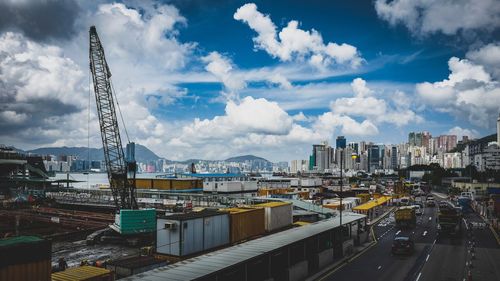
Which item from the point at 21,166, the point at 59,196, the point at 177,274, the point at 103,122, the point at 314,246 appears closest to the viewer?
the point at 177,274

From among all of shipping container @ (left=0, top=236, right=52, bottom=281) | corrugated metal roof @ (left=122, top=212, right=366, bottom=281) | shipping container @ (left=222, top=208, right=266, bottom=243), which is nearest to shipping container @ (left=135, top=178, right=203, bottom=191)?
shipping container @ (left=222, top=208, right=266, bottom=243)

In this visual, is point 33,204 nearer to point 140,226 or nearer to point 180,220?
point 140,226

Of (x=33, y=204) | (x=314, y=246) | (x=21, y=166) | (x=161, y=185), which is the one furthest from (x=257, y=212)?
(x=21, y=166)

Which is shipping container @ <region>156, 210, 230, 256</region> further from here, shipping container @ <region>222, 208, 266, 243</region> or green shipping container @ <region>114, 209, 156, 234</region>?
green shipping container @ <region>114, 209, 156, 234</region>

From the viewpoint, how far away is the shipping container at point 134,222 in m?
48.7

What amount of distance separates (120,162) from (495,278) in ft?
204

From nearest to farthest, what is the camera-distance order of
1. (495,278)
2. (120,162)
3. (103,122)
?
(495,278) → (103,122) → (120,162)

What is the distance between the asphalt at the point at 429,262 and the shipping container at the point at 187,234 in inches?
402

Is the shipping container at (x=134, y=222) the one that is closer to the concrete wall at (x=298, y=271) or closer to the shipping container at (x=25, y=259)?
the concrete wall at (x=298, y=271)

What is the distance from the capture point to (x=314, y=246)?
31.5 m

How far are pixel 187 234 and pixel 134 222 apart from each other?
2427 cm

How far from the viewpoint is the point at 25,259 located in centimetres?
1828

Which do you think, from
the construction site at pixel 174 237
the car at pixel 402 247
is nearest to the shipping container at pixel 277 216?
the construction site at pixel 174 237

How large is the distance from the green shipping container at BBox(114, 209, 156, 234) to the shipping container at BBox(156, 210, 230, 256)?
21471mm
